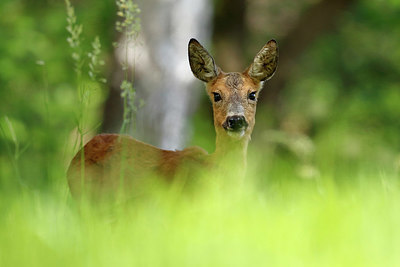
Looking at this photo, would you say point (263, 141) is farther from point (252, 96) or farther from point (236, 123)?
point (236, 123)

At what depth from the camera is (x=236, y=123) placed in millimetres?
3586

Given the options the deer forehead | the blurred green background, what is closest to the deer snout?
the deer forehead

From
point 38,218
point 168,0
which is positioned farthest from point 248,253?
point 168,0

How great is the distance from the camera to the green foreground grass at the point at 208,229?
2.32 metres

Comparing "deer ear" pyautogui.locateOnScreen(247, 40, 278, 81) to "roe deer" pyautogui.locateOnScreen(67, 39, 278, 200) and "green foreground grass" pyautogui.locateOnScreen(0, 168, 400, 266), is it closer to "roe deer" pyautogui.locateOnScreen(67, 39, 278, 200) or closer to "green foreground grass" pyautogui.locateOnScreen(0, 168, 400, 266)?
"roe deer" pyautogui.locateOnScreen(67, 39, 278, 200)

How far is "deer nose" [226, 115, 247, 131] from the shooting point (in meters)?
3.59

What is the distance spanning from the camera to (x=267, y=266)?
7.36 ft

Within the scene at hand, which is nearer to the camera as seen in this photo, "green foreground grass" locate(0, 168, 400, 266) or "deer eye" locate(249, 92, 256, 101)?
"green foreground grass" locate(0, 168, 400, 266)

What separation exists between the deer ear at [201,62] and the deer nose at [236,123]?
1.30ft

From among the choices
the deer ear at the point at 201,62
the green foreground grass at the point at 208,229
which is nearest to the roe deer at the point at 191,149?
the deer ear at the point at 201,62

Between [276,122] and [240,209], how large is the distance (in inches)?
383

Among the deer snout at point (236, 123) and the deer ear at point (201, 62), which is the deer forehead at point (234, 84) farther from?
the deer snout at point (236, 123)

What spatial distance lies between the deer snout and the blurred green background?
13.0 inches

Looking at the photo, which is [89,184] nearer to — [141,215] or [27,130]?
[141,215]
